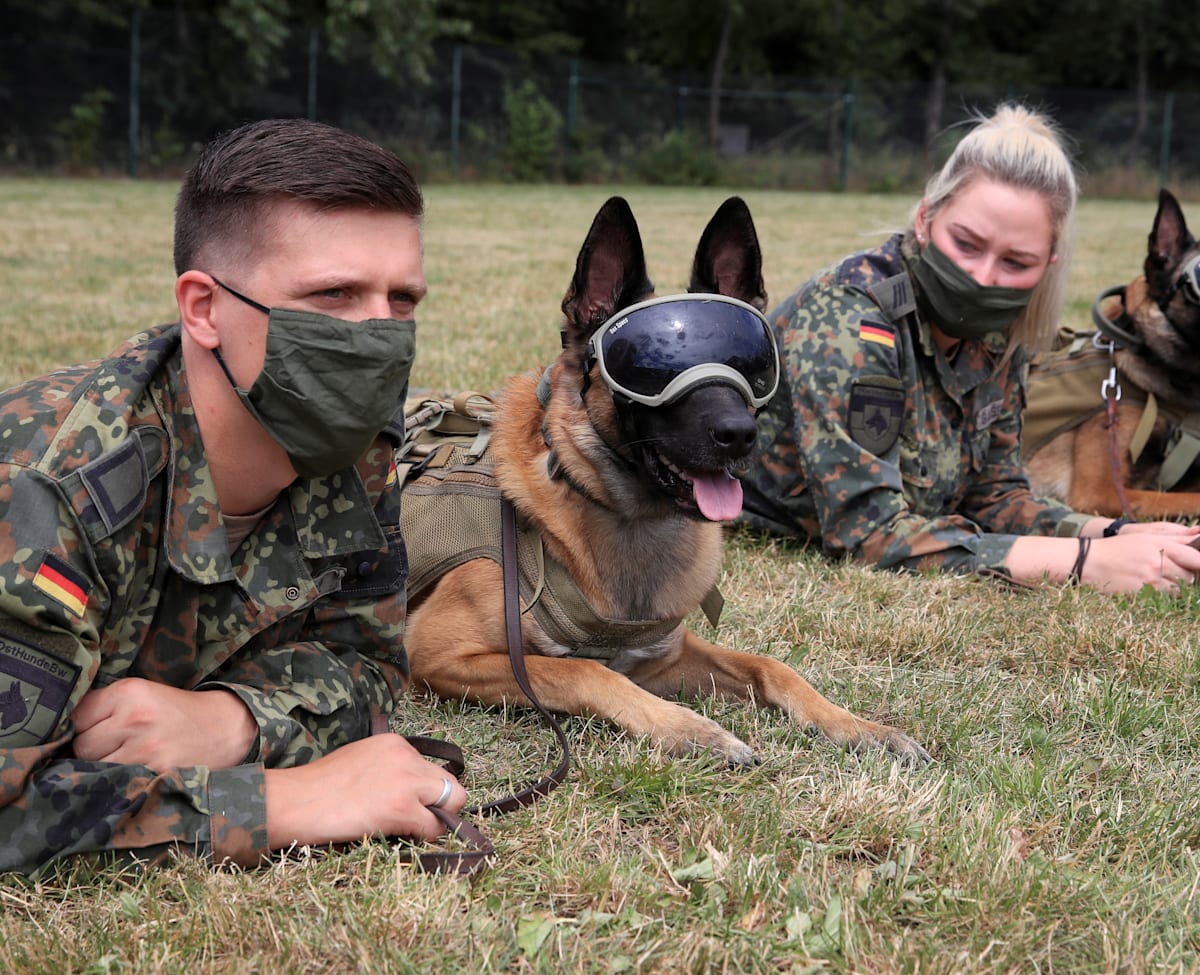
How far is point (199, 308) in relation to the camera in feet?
7.23

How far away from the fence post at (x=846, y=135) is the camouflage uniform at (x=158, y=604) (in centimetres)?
2900

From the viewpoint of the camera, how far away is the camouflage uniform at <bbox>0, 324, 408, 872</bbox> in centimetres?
196

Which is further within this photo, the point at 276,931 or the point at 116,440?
the point at 116,440

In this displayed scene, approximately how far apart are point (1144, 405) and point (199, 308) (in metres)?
4.54

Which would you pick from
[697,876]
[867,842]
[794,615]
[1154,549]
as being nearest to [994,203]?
[1154,549]

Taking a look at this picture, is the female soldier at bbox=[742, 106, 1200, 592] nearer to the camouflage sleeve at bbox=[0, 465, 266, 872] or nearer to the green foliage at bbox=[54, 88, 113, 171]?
the camouflage sleeve at bbox=[0, 465, 266, 872]

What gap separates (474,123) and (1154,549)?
24562mm

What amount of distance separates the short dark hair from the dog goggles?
664mm

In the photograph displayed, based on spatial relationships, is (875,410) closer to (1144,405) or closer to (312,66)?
(1144,405)

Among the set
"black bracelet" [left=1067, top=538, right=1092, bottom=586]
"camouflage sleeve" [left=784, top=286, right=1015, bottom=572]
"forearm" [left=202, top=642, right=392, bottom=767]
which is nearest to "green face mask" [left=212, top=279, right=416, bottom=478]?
"forearm" [left=202, top=642, right=392, bottom=767]

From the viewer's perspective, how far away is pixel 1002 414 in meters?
4.78

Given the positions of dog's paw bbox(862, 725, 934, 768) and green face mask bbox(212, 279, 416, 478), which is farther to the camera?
dog's paw bbox(862, 725, 934, 768)

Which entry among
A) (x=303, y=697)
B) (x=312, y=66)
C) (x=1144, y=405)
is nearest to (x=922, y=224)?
(x=1144, y=405)

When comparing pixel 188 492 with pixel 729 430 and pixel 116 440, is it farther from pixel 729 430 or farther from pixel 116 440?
pixel 729 430
